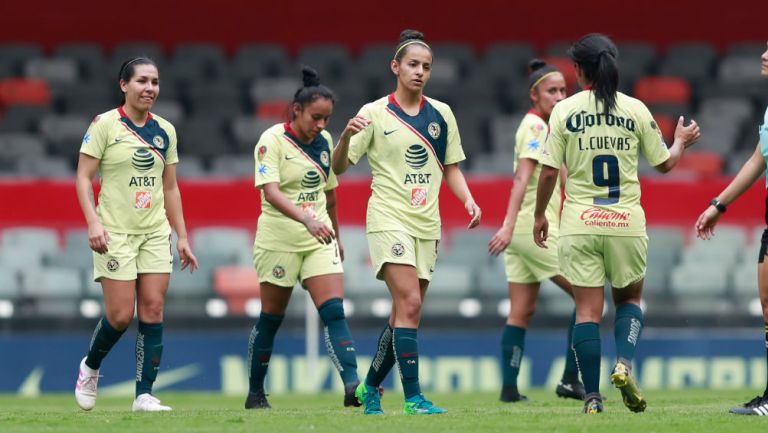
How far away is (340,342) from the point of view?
→ 9727 millimetres

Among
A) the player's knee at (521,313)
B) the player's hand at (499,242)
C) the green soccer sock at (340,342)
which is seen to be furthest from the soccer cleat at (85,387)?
the player's knee at (521,313)

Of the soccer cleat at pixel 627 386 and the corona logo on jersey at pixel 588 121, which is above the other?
the corona logo on jersey at pixel 588 121

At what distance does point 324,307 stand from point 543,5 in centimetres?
1409

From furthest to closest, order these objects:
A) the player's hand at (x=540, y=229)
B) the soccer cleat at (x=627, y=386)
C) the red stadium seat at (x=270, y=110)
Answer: the red stadium seat at (x=270, y=110)
the player's hand at (x=540, y=229)
the soccer cleat at (x=627, y=386)

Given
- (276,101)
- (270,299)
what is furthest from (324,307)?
(276,101)

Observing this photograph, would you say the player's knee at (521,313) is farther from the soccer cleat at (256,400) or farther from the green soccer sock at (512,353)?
the soccer cleat at (256,400)

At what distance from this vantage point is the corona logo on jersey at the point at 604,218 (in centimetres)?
869

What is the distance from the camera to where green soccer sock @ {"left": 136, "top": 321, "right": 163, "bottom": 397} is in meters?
9.84

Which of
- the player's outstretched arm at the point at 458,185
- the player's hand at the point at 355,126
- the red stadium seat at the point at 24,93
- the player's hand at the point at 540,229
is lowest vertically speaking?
the player's hand at the point at 540,229

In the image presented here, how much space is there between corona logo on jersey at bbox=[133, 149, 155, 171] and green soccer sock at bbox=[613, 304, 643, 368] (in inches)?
120

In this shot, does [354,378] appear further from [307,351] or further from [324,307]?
[307,351]

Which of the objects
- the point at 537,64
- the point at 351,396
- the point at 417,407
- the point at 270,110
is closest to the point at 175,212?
the point at 351,396

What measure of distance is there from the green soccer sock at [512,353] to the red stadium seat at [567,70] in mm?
9575

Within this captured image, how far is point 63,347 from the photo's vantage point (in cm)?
1402
